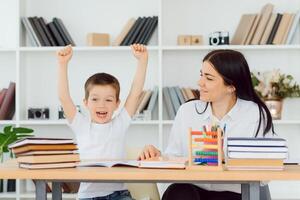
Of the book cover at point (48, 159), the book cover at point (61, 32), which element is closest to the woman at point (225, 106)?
the book cover at point (48, 159)

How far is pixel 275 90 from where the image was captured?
13.7 feet

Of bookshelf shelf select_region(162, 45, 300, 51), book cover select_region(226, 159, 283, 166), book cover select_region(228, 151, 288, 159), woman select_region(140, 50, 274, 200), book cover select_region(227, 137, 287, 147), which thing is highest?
bookshelf shelf select_region(162, 45, 300, 51)

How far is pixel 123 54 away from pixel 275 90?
1.20 meters

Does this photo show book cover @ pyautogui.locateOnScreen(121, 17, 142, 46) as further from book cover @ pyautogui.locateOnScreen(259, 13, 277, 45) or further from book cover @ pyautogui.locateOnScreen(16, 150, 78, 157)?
book cover @ pyautogui.locateOnScreen(16, 150, 78, 157)

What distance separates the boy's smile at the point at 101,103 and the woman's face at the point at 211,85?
406 mm

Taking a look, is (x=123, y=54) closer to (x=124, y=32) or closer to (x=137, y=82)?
(x=124, y=32)

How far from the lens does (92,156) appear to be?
2.53 metres

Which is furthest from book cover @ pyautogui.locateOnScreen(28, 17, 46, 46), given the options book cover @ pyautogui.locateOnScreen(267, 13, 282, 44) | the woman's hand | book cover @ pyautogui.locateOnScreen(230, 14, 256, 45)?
the woman's hand

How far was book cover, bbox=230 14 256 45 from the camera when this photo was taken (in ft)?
14.1

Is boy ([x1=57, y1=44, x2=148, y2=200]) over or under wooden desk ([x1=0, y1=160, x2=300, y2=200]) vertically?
over

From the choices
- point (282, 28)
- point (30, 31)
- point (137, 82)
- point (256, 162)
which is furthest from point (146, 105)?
point (256, 162)

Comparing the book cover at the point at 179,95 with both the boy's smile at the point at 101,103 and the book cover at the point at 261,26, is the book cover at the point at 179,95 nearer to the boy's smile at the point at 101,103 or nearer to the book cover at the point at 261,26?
the book cover at the point at 261,26

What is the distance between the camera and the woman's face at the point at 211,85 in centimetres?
261

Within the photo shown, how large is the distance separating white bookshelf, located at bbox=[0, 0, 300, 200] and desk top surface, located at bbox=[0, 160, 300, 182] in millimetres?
2441
